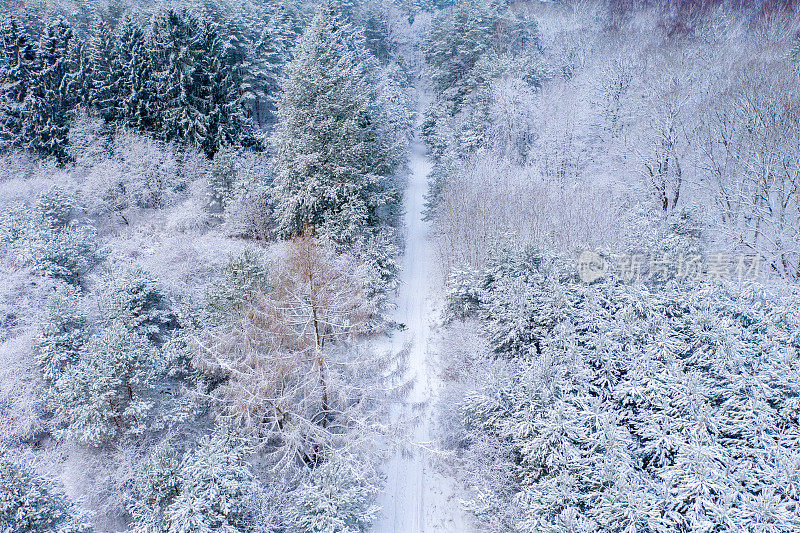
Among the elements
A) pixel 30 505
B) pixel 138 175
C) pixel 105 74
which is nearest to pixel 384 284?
pixel 30 505

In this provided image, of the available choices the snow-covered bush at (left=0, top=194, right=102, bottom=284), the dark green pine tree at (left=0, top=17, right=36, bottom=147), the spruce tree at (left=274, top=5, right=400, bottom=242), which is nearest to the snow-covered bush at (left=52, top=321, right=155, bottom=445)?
the snow-covered bush at (left=0, top=194, right=102, bottom=284)

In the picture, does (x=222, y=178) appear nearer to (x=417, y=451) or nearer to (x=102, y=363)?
(x=102, y=363)

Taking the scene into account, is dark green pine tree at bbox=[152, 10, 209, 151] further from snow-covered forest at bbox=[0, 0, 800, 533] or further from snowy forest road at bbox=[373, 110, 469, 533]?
snowy forest road at bbox=[373, 110, 469, 533]

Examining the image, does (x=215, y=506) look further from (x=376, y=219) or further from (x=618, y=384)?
(x=376, y=219)

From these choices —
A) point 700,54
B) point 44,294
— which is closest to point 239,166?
point 44,294

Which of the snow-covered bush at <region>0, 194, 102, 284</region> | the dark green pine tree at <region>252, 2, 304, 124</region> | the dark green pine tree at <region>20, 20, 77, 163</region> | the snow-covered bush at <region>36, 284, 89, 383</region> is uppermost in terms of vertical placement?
the dark green pine tree at <region>252, 2, 304, 124</region>

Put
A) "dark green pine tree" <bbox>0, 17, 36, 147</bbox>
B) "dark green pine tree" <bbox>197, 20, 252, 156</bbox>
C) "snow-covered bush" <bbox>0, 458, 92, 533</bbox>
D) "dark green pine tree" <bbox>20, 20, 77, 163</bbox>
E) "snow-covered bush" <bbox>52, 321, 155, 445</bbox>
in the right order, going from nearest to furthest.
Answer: "snow-covered bush" <bbox>0, 458, 92, 533</bbox> → "snow-covered bush" <bbox>52, 321, 155, 445</bbox> → "dark green pine tree" <bbox>0, 17, 36, 147</bbox> → "dark green pine tree" <bbox>20, 20, 77, 163</bbox> → "dark green pine tree" <bbox>197, 20, 252, 156</bbox>
